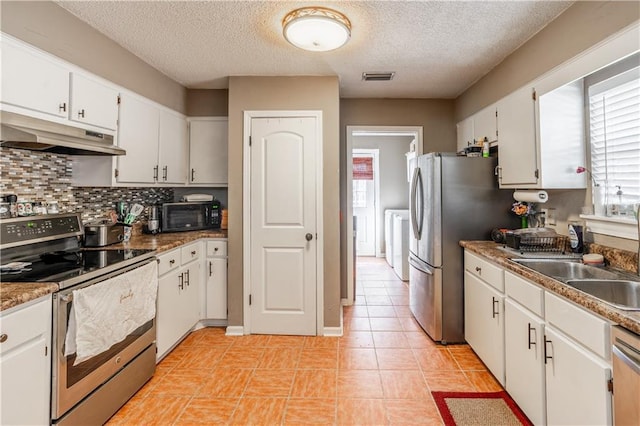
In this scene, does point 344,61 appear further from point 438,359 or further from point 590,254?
point 438,359

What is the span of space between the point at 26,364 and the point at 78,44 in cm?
191

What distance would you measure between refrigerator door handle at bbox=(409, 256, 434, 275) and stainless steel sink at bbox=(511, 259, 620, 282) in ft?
2.91

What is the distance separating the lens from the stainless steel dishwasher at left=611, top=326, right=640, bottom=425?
1.07 metres

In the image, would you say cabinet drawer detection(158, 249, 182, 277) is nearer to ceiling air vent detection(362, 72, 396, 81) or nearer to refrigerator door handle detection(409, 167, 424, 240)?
refrigerator door handle detection(409, 167, 424, 240)

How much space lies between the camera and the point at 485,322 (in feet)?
7.44

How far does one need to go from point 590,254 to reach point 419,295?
1.45 m

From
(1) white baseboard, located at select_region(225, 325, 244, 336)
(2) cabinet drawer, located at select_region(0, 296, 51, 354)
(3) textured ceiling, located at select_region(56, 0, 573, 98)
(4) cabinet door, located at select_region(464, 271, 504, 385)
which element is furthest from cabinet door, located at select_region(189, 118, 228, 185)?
(4) cabinet door, located at select_region(464, 271, 504, 385)

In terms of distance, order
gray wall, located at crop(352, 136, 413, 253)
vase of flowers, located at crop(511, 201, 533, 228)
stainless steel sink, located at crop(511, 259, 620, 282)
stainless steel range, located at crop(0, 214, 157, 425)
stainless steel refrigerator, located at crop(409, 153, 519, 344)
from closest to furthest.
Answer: stainless steel range, located at crop(0, 214, 157, 425) < stainless steel sink, located at crop(511, 259, 620, 282) < vase of flowers, located at crop(511, 201, 533, 228) < stainless steel refrigerator, located at crop(409, 153, 519, 344) < gray wall, located at crop(352, 136, 413, 253)

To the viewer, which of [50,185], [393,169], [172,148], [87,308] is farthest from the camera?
[393,169]

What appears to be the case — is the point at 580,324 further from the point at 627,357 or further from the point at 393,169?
the point at 393,169

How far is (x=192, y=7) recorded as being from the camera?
6.29ft

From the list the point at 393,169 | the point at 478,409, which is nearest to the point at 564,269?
the point at 478,409

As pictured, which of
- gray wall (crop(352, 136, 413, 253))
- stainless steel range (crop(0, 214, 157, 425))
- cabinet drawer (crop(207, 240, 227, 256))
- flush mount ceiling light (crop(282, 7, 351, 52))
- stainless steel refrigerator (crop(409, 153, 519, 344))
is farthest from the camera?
gray wall (crop(352, 136, 413, 253))

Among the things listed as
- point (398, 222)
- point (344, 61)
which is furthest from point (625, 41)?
point (398, 222)
